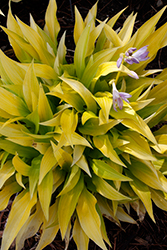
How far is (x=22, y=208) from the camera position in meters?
0.95

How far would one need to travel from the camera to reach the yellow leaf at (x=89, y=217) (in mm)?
934

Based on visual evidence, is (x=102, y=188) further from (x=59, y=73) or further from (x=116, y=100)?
(x=59, y=73)

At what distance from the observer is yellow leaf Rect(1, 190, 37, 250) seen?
90cm

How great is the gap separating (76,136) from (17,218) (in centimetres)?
44

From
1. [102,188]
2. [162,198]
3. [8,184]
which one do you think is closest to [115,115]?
[102,188]

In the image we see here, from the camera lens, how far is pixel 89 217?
98 centimetres

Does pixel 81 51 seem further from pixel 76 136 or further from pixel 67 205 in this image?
pixel 67 205

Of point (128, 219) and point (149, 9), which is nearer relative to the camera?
point (128, 219)

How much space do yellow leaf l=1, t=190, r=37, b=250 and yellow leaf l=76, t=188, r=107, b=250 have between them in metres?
0.23

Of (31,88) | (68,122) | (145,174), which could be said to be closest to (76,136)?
(68,122)

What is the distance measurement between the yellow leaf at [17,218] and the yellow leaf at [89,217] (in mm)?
225

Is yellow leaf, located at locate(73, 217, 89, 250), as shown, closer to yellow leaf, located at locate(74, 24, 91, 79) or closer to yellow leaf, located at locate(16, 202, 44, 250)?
yellow leaf, located at locate(16, 202, 44, 250)

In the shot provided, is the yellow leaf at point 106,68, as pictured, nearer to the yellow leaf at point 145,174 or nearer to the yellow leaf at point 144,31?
the yellow leaf at point 144,31

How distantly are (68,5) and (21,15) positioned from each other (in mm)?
383
